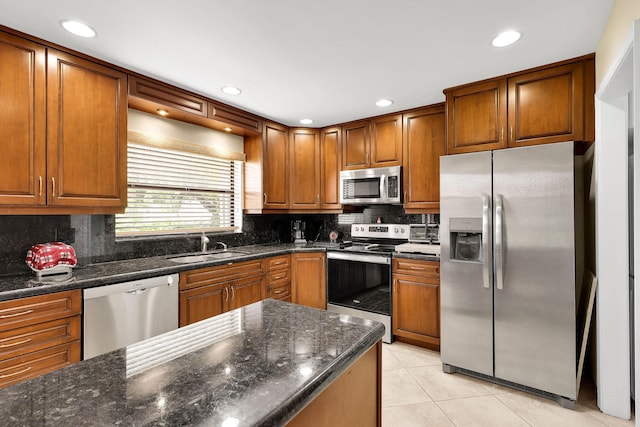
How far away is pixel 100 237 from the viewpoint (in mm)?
2574

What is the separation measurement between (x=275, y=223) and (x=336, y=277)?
3.87 ft

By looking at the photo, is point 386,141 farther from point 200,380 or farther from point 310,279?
point 200,380

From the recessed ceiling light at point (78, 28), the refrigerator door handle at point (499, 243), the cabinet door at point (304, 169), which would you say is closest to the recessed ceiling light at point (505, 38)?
the refrigerator door handle at point (499, 243)

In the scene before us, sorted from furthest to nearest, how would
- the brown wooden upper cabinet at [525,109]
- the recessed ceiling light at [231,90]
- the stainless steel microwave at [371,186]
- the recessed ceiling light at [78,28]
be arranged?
the stainless steel microwave at [371,186] < the recessed ceiling light at [231,90] < the brown wooden upper cabinet at [525,109] < the recessed ceiling light at [78,28]

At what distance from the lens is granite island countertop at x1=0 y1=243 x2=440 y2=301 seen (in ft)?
A: 5.89

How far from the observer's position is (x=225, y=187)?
3.67 meters

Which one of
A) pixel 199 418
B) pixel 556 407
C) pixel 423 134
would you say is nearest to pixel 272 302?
pixel 199 418

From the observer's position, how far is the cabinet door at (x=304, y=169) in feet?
12.9

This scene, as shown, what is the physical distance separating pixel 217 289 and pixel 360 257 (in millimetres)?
1442

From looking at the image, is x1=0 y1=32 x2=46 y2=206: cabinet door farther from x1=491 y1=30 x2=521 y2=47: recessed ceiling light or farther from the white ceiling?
x1=491 y1=30 x2=521 y2=47: recessed ceiling light

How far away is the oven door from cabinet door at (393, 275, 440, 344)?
0.11 m

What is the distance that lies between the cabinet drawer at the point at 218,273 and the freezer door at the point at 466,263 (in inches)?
68.0

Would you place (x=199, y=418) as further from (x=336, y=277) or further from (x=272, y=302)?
(x=336, y=277)

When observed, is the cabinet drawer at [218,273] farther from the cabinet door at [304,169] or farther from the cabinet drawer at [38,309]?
the cabinet door at [304,169]
